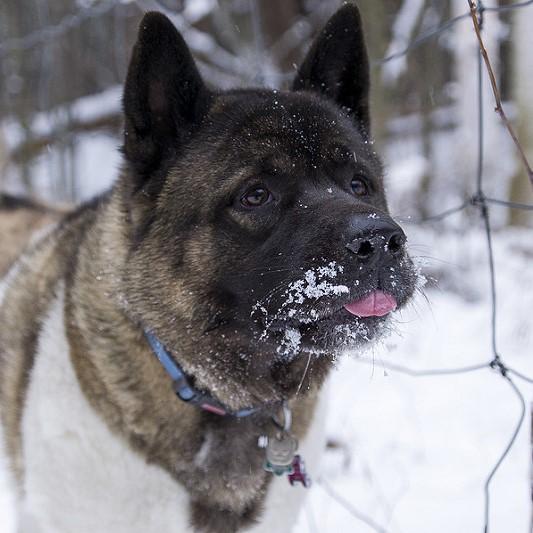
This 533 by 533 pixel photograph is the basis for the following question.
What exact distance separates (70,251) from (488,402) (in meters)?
2.43

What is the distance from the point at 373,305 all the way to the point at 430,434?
2.01 metres

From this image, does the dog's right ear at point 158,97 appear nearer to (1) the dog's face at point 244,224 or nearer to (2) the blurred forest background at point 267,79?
(1) the dog's face at point 244,224

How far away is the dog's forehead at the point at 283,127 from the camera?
2.17 meters

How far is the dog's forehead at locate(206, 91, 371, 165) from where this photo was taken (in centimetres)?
217

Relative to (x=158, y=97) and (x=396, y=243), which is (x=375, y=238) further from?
(x=158, y=97)

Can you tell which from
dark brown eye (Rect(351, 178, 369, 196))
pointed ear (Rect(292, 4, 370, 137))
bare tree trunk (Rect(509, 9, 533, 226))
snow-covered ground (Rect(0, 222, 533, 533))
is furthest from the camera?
bare tree trunk (Rect(509, 9, 533, 226))

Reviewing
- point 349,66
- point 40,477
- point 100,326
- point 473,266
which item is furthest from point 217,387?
point 473,266

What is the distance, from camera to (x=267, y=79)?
5871 millimetres

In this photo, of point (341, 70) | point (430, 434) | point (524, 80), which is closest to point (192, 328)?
point (341, 70)

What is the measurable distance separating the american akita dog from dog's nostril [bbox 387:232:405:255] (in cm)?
14

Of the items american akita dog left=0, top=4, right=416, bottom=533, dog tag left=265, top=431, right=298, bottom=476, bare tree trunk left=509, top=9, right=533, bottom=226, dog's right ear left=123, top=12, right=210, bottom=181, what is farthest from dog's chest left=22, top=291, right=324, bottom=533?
bare tree trunk left=509, top=9, right=533, bottom=226

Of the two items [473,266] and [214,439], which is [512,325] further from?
[214,439]

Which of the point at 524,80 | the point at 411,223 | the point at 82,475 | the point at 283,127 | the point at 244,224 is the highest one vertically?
the point at 283,127

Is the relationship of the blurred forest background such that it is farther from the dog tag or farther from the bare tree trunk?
the dog tag
